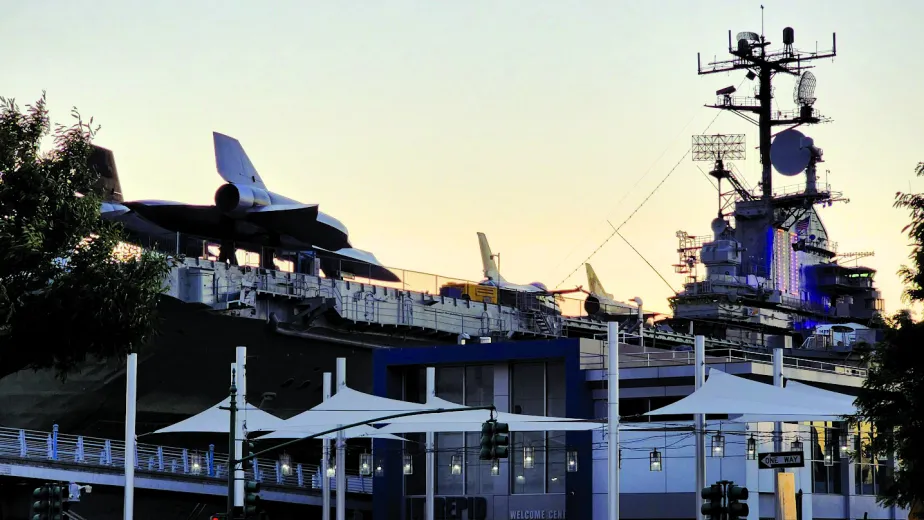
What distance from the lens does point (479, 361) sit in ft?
145

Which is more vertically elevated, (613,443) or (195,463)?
(613,443)

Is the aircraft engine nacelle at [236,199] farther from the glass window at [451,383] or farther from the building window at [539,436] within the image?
the building window at [539,436]

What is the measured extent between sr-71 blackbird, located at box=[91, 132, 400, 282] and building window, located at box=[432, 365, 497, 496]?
14.5m

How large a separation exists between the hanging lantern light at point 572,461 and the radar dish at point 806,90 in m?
42.0

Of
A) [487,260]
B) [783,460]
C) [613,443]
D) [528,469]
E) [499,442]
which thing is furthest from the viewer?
[487,260]

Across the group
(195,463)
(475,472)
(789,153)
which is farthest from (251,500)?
(789,153)

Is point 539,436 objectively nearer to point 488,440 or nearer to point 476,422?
point 476,422

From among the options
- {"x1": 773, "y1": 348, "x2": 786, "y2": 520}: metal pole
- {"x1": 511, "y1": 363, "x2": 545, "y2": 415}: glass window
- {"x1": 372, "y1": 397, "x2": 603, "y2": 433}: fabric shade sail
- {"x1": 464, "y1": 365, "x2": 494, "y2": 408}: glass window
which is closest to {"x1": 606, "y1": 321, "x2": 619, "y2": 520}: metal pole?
{"x1": 372, "y1": 397, "x2": 603, "y2": 433}: fabric shade sail

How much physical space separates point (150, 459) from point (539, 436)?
12.4 meters

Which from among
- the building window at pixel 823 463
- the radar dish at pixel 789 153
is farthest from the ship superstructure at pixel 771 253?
the building window at pixel 823 463

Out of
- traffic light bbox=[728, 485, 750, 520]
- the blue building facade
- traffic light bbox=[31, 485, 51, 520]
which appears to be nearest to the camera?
traffic light bbox=[728, 485, 750, 520]

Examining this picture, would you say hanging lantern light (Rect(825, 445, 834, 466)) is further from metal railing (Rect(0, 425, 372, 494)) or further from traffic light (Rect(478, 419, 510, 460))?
metal railing (Rect(0, 425, 372, 494))

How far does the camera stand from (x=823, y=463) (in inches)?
1662

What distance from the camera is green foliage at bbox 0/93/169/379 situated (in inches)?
1528
